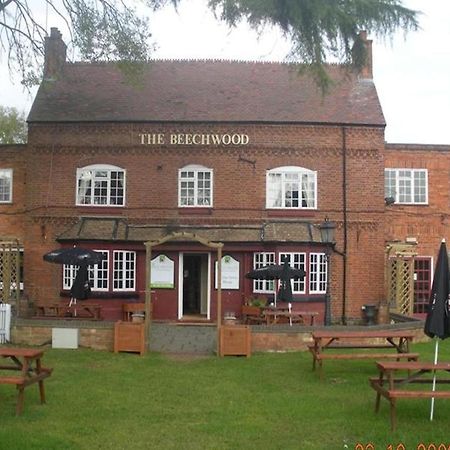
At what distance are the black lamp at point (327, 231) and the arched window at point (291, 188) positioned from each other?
893mm

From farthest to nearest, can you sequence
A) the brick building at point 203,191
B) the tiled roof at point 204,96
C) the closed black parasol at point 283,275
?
the tiled roof at point 204,96
the brick building at point 203,191
the closed black parasol at point 283,275

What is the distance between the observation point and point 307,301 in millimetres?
22500

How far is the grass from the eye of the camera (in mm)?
8359

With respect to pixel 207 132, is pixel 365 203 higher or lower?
lower

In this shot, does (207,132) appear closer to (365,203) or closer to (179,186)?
(179,186)

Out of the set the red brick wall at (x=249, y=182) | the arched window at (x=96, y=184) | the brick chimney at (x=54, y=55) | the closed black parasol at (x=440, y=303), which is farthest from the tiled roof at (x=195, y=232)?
the closed black parasol at (x=440, y=303)

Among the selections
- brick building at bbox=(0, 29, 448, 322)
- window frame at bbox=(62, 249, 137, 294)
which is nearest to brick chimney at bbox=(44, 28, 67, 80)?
brick building at bbox=(0, 29, 448, 322)

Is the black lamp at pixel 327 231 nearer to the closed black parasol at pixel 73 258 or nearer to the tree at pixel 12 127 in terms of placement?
the closed black parasol at pixel 73 258

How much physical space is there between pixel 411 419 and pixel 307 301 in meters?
13.0

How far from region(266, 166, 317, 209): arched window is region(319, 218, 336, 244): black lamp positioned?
0.89m

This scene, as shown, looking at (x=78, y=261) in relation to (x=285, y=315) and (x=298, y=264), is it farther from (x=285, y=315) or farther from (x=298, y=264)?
(x=298, y=264)

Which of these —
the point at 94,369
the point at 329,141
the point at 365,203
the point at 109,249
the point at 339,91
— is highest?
the point at 339,91

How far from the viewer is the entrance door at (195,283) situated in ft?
78.2

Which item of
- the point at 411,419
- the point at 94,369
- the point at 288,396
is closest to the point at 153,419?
the point at 288,396
